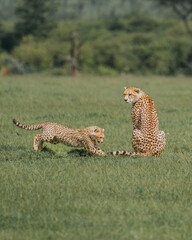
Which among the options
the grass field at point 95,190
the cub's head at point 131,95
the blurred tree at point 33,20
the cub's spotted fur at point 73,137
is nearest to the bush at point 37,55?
the blurred tree at point 33,20

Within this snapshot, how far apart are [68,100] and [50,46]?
88.8ft

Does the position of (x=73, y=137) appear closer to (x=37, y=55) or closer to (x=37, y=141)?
(x=37, y=141)

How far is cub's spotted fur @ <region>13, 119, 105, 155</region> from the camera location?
966 centimetres

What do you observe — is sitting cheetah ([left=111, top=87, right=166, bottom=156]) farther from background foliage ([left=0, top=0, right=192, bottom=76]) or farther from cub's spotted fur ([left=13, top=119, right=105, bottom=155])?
background foliage ([left=0, top=0, right=192, bottom=76])

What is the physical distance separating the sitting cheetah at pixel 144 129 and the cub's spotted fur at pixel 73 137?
0.34m

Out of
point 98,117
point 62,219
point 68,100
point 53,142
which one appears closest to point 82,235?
point 62,219

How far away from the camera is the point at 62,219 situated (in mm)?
6586

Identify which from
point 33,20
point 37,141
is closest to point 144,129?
point 37,141

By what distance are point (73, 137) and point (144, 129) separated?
117 cm

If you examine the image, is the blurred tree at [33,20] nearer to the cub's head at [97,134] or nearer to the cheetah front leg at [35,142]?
the cheetah front leg at [35,142]

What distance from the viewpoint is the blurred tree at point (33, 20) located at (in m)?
57.4

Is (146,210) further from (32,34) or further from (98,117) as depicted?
(32,34)

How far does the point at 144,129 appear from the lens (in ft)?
31.2

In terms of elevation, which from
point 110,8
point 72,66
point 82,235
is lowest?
point 82,235
